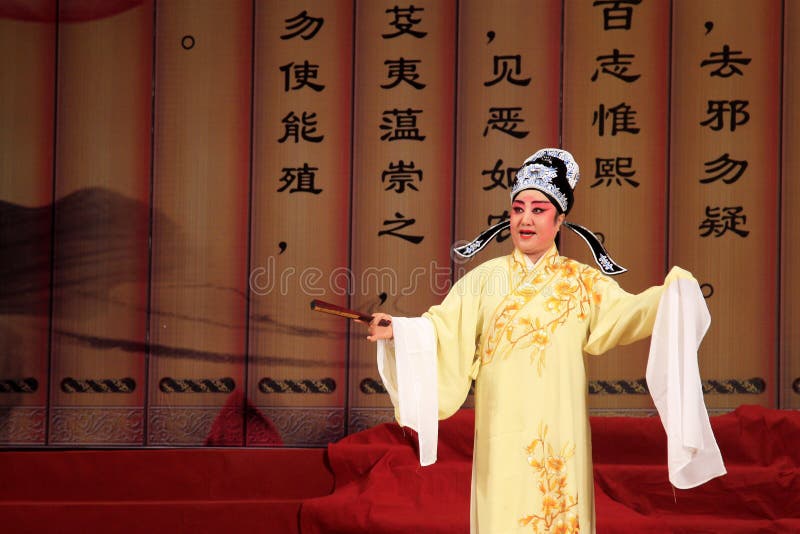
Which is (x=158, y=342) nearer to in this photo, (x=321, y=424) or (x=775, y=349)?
(x=321, y=424)

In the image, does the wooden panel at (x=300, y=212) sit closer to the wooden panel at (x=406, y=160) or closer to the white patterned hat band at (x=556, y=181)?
the wooden panel at (x=406, y=160)

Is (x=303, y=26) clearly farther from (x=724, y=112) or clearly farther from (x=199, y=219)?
(x=724, y=112)

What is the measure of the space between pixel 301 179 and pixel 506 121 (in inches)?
36.5

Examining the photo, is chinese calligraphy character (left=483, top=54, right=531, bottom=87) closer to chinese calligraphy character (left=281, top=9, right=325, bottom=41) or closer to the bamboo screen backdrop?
the bamboo screen backdrop

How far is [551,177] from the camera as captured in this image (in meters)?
2.25

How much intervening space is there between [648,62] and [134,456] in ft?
9.02

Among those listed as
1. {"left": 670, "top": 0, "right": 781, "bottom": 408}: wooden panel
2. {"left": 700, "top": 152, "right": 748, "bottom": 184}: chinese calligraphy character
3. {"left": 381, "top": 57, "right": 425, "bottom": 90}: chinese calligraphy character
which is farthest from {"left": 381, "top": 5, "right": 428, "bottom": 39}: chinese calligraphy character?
{"left": 700, "top": 152, "right": 748, "bottom": 184}: chinese calligraphy character

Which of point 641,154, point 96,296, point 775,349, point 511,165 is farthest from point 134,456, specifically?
point 775,349

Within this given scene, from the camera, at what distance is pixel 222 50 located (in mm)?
3662

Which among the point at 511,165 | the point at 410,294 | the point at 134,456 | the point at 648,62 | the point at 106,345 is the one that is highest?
the point at 648,62

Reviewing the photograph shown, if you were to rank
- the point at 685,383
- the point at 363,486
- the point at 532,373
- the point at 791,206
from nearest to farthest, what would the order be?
the point at 685,383 < the point at 532,373 < the point at 363,486 < the point at 791,206

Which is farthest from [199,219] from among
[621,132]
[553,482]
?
[553,482]

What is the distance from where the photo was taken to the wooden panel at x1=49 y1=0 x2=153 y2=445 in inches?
141

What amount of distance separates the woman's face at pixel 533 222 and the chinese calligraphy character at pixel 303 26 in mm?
1763
